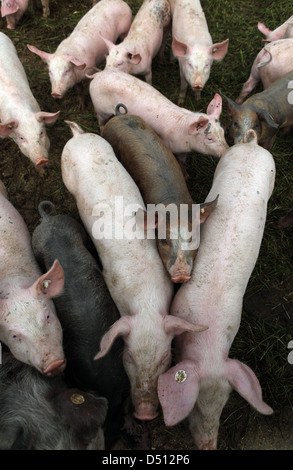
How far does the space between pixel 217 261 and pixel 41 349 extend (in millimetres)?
1415

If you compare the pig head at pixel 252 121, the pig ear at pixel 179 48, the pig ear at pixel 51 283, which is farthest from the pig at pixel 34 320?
the pig ear at pixel 179 48

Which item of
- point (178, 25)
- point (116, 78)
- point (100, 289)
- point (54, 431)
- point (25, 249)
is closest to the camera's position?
point (54, 431)

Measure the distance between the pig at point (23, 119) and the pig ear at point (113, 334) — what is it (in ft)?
6.89

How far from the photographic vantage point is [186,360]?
8.48ft

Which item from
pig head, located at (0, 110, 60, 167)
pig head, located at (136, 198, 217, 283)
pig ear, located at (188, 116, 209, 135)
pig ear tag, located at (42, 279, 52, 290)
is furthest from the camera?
pig head, located at (0, 110, 60, 167)

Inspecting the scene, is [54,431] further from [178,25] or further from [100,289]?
[178,25]

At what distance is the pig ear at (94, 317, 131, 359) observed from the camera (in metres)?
2.46

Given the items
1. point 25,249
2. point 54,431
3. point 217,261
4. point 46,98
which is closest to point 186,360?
point 217,261

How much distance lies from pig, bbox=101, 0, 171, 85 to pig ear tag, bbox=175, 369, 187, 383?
11.7 ft

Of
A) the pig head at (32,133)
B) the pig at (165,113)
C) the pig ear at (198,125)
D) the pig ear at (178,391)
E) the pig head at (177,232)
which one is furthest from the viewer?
the pig head at (32,133)

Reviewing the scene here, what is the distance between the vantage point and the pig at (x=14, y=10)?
5504 mm

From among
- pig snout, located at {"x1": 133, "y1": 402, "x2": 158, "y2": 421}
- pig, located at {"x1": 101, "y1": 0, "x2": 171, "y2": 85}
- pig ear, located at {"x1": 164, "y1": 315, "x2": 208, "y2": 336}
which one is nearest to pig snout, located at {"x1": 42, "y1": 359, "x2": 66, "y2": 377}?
pig snout, located at {"x1": 133, "y1": 402, "x2": 158, "y2": 421}

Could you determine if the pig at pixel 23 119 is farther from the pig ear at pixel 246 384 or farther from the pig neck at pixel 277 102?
the pig ear at pixel 246 384

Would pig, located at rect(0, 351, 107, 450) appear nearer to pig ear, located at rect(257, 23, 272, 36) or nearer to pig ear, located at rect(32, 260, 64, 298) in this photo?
pig ear, located at rect(32, 260, 64, 298)
